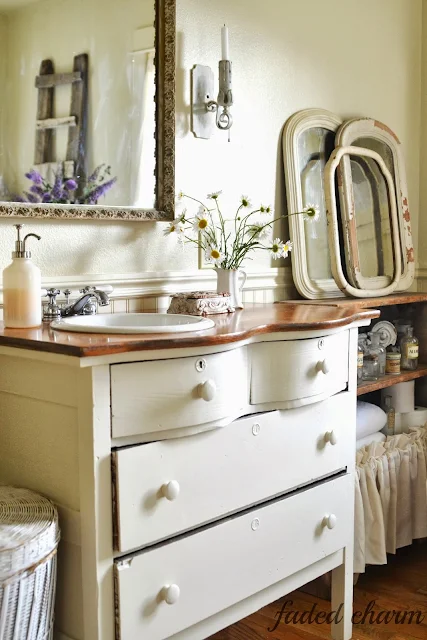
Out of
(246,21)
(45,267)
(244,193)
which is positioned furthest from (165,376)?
(246,21)

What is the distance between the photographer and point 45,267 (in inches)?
76.0

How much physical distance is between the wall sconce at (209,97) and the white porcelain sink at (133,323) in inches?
26.3

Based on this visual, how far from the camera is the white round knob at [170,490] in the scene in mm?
1519

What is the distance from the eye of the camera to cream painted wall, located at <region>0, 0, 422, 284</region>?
2080 millimetres

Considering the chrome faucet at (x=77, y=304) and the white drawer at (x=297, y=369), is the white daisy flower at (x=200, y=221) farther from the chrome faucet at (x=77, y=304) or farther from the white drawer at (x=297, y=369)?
the white drawer at (x=297, y=369)

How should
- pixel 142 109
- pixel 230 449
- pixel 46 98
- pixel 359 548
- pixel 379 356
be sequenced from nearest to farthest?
1. pixel 230 449
2. pixel 46 98
3. pixel 142 109
4. pixel 359 548
5. pixel 379 356

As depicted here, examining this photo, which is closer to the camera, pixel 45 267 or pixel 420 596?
pixel 45 267

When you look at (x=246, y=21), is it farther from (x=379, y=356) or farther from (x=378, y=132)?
(x=379, y=356)

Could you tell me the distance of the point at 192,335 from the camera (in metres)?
1.54

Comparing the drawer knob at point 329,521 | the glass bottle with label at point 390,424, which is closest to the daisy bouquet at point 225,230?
the drawer knob at point 329,521

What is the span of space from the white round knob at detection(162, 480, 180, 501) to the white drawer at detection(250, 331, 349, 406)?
0.31 meters

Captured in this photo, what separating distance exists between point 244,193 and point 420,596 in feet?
4.68

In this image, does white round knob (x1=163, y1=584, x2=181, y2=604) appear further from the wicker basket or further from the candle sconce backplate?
the candle sconce backplate

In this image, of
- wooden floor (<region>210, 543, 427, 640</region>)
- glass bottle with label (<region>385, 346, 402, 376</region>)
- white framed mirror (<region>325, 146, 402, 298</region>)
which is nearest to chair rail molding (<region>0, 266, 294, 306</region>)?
white framed mirror (<region>325, 146, 402, 298</region>)
